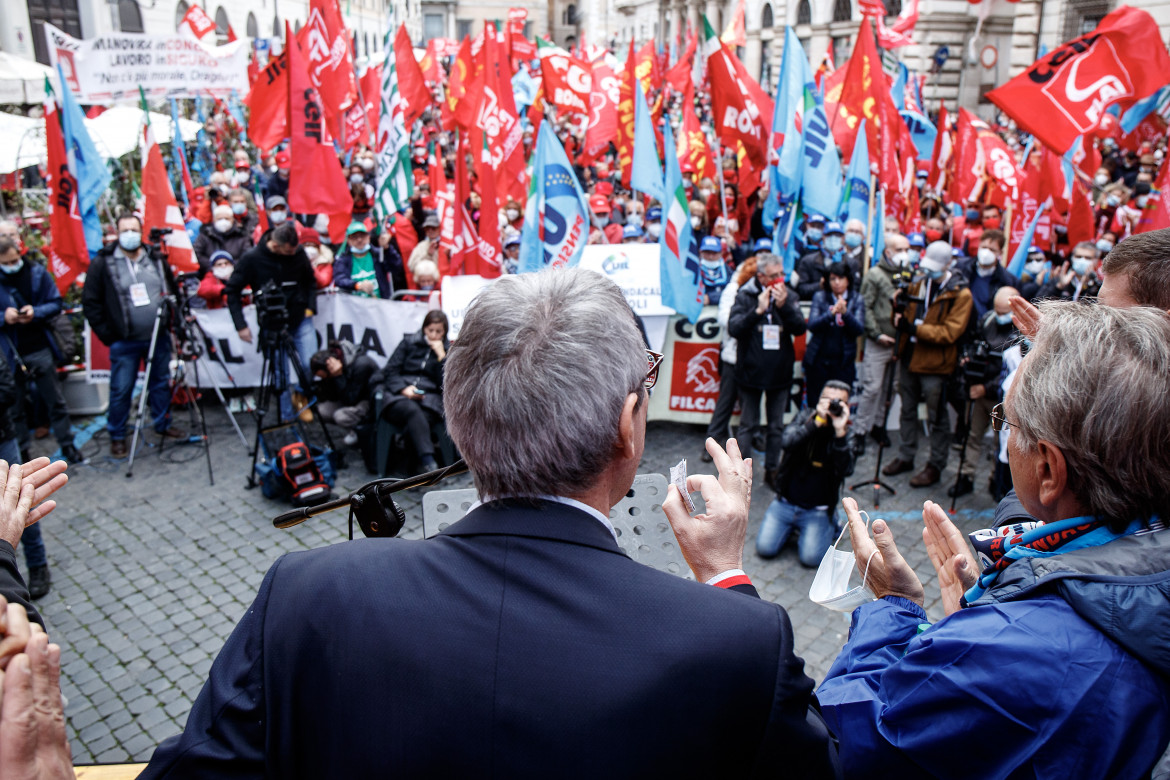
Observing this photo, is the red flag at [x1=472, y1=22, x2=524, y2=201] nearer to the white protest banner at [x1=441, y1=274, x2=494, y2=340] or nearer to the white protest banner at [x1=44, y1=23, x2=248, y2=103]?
the white protest banner at [x1=441, y1=274, x2=494, y2=340]

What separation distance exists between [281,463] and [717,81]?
6.15 m

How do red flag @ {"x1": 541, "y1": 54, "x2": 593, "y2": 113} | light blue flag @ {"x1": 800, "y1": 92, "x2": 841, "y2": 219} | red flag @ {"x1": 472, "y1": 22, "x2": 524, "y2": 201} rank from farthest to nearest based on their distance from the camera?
red flag @ {"x1": 541, "y1": 54, "x2": 593, "y2": 113}
red flag @ {"x1": 472, "y1": 22, "x2": 524, "y2": 201}
light blue flag @ {"x1": 800, "y1": 92, "x2": 841, "y2": 219}

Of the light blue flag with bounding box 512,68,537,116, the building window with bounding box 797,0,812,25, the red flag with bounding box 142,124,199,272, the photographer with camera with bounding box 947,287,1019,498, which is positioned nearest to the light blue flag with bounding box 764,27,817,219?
the photographer with camera with bounding box 947,287,1019,498

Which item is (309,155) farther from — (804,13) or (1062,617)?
(804,13)

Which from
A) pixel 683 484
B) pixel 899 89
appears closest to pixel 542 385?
pixel 683 484

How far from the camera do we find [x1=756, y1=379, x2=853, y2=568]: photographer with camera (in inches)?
225

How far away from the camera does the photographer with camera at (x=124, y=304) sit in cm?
731

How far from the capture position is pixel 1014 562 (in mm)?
1605

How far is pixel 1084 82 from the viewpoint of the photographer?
682cm

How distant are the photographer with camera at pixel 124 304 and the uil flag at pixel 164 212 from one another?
64 centimetres

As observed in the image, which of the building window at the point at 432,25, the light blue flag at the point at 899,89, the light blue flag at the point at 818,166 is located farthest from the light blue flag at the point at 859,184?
the building window at the point at 432,25

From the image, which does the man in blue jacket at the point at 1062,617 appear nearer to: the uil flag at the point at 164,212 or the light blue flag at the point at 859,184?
the light blue flag at the point at 859,184

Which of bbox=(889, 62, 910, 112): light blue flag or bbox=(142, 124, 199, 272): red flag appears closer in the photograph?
bbox=(142, 124, 199, 272): red flag

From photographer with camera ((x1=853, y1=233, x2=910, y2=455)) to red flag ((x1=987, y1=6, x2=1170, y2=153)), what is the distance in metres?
1.57
